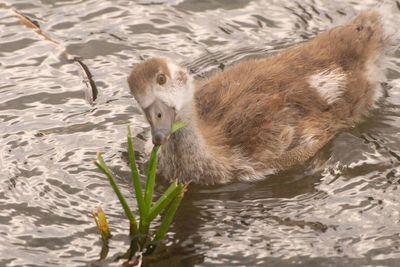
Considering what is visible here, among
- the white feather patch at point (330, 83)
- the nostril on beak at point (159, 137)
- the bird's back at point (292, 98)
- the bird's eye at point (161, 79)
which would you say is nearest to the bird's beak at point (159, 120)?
the nostril on beak at point (159, 137)

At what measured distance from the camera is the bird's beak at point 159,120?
5676mm

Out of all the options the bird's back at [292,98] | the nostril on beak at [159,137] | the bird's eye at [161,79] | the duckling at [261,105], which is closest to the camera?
the nostril on beak at [159,137]

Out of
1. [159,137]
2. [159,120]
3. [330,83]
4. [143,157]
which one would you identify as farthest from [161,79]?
[330,83]

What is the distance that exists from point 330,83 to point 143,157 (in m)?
1.87

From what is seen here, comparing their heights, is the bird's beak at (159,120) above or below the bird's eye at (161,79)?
below

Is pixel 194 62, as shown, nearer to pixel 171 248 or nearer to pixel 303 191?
pixel 303 191

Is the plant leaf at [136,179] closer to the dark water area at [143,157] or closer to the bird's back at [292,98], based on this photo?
the dark water area at [143,157]

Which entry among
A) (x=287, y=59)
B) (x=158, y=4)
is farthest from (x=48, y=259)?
(x=158, y=4)

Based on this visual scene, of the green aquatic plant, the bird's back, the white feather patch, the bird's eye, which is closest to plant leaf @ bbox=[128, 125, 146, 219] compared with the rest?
the green aquatic plant

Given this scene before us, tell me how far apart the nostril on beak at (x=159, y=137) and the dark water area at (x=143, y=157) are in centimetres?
74

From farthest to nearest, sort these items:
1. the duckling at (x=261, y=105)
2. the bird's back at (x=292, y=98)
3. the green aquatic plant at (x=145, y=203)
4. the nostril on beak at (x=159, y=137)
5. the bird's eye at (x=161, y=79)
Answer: the bird's back at (x=292, y=98), the duckling at (x=261, y=105), the bird's eye at (x=161, y=79), the nostril on beak at (x=159, y=137), the green aquatic plant at (x=145, y=203)

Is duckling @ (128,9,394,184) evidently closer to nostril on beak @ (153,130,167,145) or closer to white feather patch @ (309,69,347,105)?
white feather patch @ (309,69,347,105)

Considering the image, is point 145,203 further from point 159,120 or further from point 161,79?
point 161,79

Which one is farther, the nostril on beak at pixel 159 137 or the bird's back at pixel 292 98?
the bird's back at pixel 292 98
